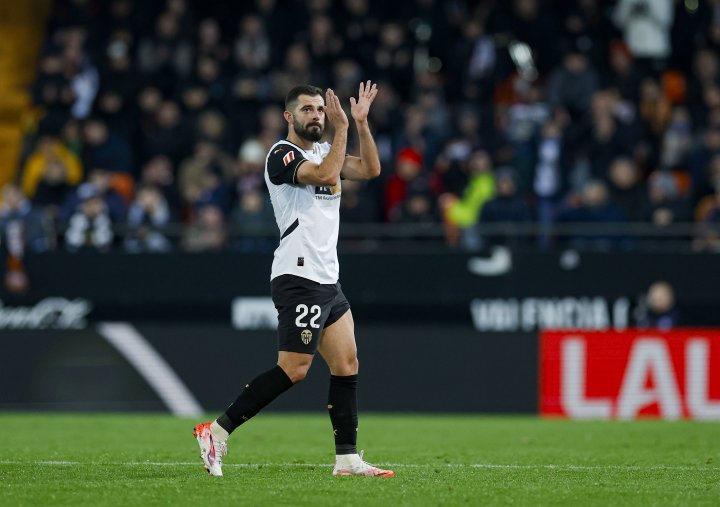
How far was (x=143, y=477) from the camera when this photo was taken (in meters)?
8.41

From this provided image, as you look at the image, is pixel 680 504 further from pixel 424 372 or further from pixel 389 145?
pixel 389 145

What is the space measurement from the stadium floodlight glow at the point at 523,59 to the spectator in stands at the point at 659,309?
480 cm

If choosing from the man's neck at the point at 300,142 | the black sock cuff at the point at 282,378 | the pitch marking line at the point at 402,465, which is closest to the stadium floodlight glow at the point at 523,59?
the pitch marking line at the point at 402,465

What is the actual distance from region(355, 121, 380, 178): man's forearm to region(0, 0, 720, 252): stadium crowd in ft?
28.1

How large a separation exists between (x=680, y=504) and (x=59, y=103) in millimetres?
14805

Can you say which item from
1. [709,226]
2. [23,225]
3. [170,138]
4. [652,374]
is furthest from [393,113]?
[652,374]

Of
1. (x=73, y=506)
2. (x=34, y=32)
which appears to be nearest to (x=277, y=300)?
(x=73, y=506)

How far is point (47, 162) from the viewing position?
18781 millimetres

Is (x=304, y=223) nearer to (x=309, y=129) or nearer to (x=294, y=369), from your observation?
(x=309, y=129)

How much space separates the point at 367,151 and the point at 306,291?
3.33 ft

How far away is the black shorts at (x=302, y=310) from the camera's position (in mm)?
8555

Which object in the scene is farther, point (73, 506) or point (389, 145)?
point (389, 145)

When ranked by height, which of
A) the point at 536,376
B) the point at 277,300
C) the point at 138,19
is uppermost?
the point at 138,19

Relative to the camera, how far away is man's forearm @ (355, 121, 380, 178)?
8.80 metres
